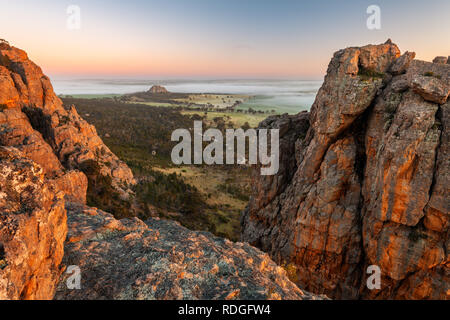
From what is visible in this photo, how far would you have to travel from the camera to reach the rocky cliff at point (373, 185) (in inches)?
540

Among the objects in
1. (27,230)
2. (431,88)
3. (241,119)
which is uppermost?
(241,119)

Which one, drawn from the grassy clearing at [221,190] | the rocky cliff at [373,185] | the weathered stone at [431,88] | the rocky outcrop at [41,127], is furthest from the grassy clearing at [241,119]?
→ the weathered stone at [431,88]

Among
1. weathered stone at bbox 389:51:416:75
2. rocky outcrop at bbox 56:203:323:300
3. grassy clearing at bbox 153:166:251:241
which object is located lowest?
grassy clearing at bbox 153:166:251:241

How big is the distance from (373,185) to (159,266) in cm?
1522

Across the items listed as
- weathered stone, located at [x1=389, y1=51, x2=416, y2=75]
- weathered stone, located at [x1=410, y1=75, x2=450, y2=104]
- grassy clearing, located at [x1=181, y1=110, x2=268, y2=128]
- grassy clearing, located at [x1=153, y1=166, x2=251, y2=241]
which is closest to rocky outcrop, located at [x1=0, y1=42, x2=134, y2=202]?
grassy clearing, located at [x1=153, y1=166, x2=251, y2=241]

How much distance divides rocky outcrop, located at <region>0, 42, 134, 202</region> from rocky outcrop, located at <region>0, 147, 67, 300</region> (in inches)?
655

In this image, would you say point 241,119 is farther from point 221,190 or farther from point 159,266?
point 159,266

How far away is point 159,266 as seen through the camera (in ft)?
24.0

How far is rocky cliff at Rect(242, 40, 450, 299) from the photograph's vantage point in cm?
1371

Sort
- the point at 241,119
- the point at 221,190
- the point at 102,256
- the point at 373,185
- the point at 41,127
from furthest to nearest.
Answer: the point at 241,119, the point at 221,190, the point at 41,127, the point at 373,185, the point at 102,256

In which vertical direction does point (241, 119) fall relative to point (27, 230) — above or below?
above

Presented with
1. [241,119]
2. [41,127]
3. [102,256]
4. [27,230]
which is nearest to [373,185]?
[102,256]

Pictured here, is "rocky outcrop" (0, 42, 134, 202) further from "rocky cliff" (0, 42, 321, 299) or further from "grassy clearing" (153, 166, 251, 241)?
"grassy clearing" (153, 166, 251, 241)
